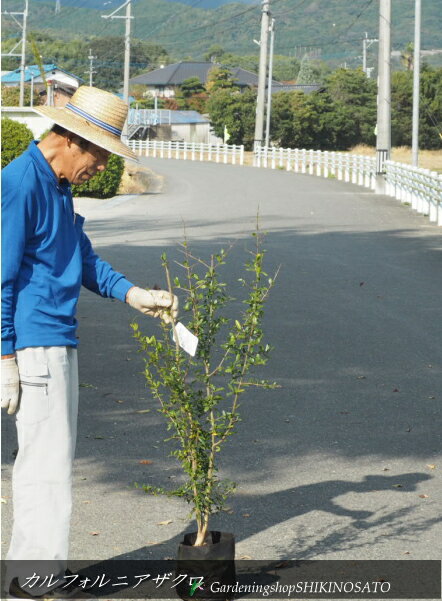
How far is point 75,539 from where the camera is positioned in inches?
210

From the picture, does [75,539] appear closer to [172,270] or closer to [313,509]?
[313,509]

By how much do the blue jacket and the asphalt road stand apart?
4.47ft

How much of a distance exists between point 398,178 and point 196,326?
25.5 meters

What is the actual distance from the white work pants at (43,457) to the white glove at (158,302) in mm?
398

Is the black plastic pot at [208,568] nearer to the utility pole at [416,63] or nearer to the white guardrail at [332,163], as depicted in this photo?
the utility pole at [416,63]

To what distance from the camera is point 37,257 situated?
4195mm

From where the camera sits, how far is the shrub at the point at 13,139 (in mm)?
28344

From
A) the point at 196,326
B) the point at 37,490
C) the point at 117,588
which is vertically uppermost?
the point at 196,326

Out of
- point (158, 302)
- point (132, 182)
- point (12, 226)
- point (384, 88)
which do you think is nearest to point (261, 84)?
point (132, 182)

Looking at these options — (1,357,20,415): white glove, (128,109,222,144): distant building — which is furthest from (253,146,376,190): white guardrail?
(128,109,222,144): distant building

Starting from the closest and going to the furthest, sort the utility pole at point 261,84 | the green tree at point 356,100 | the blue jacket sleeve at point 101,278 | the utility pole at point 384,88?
the blue jacket sleeve at point 101,278 < the utility pole at point 384,88 < the utility pole at point 261,84 < the green tree at point 356,100

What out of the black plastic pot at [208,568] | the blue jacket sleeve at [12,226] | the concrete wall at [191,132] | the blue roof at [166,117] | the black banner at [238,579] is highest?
the blue roof at [166,117]

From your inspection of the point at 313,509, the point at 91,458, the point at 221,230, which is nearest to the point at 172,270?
the point at 221,230

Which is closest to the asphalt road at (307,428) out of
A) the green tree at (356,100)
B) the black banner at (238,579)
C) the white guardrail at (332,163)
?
the black banner at (238,579)
